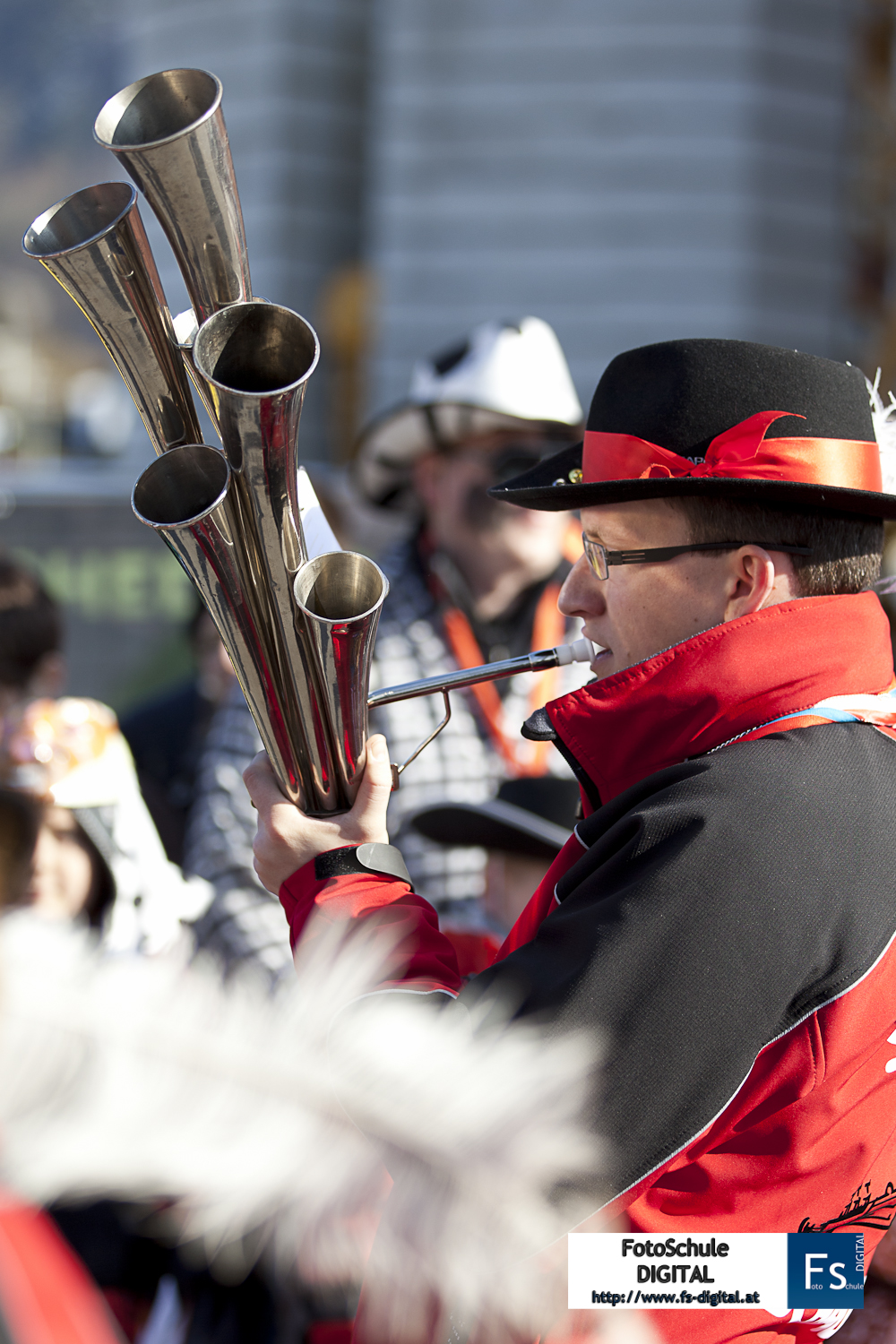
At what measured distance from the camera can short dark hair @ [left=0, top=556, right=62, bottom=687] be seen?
3646mm

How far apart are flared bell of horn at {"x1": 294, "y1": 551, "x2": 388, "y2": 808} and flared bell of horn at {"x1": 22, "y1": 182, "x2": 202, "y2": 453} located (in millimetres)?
207

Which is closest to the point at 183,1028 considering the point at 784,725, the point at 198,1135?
the point at 198,1135

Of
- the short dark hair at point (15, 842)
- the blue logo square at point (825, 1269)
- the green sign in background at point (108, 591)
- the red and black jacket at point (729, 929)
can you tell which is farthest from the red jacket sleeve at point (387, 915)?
the green sign in background at point (108, 591)

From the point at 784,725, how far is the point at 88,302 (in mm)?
813

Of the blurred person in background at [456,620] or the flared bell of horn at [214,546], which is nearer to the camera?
the flared bell of horn at [214,546]

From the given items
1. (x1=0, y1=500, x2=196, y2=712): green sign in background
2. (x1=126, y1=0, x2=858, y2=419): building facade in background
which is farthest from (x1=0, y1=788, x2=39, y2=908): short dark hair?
(x1=126, y1=0, x2=858, y2=419): building facade in background

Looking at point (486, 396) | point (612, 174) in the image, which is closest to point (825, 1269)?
point (486, 396)

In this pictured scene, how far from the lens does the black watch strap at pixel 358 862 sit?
56.4 inches

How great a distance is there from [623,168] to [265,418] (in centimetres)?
1254

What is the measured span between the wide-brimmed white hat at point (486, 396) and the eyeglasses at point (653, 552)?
1.76m

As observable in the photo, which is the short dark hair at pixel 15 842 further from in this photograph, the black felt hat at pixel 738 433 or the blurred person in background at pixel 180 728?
the blurred person in background at pixel 180 728

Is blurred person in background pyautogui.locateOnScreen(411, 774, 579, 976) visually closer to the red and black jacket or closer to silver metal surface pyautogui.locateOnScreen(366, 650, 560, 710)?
silver metal surface pyautogui.locateOnScreen(366, 650, 560, 710)

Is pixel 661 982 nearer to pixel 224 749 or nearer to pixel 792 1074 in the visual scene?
pixel 792 1074

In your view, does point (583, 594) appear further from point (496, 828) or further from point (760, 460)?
point (496, 828)
